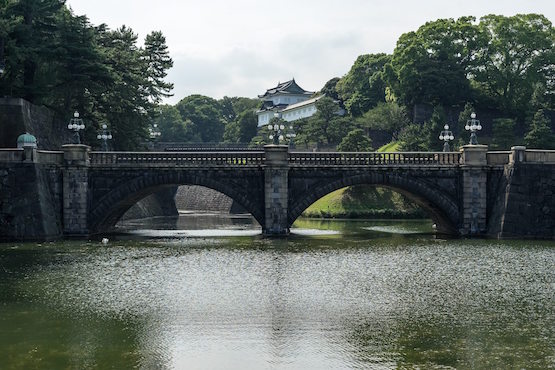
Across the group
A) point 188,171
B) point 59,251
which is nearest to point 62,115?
point 188,171

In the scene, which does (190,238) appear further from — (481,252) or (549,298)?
(549,298)

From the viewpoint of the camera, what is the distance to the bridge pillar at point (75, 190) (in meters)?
50.6

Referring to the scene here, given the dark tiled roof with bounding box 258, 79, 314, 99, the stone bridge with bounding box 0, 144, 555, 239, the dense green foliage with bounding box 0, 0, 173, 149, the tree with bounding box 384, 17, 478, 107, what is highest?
the dark tiled roof with bounding box 258, 79, 314, 99

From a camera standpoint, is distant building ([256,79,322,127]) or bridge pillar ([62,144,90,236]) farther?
distant building ([256,79,322,127])

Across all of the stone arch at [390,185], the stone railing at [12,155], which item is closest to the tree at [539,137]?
the stone arch at [390,185]

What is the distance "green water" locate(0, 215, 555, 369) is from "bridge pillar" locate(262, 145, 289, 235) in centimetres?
787

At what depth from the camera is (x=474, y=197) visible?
51469mm

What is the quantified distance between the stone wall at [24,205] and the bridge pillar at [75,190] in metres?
2.24

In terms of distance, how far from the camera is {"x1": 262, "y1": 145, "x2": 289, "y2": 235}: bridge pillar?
168 ft

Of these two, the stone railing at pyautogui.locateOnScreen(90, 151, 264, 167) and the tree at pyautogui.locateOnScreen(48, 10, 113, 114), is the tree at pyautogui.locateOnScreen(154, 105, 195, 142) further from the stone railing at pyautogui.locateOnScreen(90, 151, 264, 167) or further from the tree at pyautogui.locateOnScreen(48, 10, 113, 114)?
the stone railing at pyautogui.locateOnScreen(90, 151, 264, 167)

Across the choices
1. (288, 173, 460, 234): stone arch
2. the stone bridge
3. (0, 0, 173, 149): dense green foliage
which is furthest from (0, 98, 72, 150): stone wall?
(288, 173, 460, 234): stone arch

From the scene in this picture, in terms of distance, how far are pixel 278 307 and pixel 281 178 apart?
26.7 meters

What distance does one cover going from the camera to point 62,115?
208 feet

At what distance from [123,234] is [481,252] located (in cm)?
2912
